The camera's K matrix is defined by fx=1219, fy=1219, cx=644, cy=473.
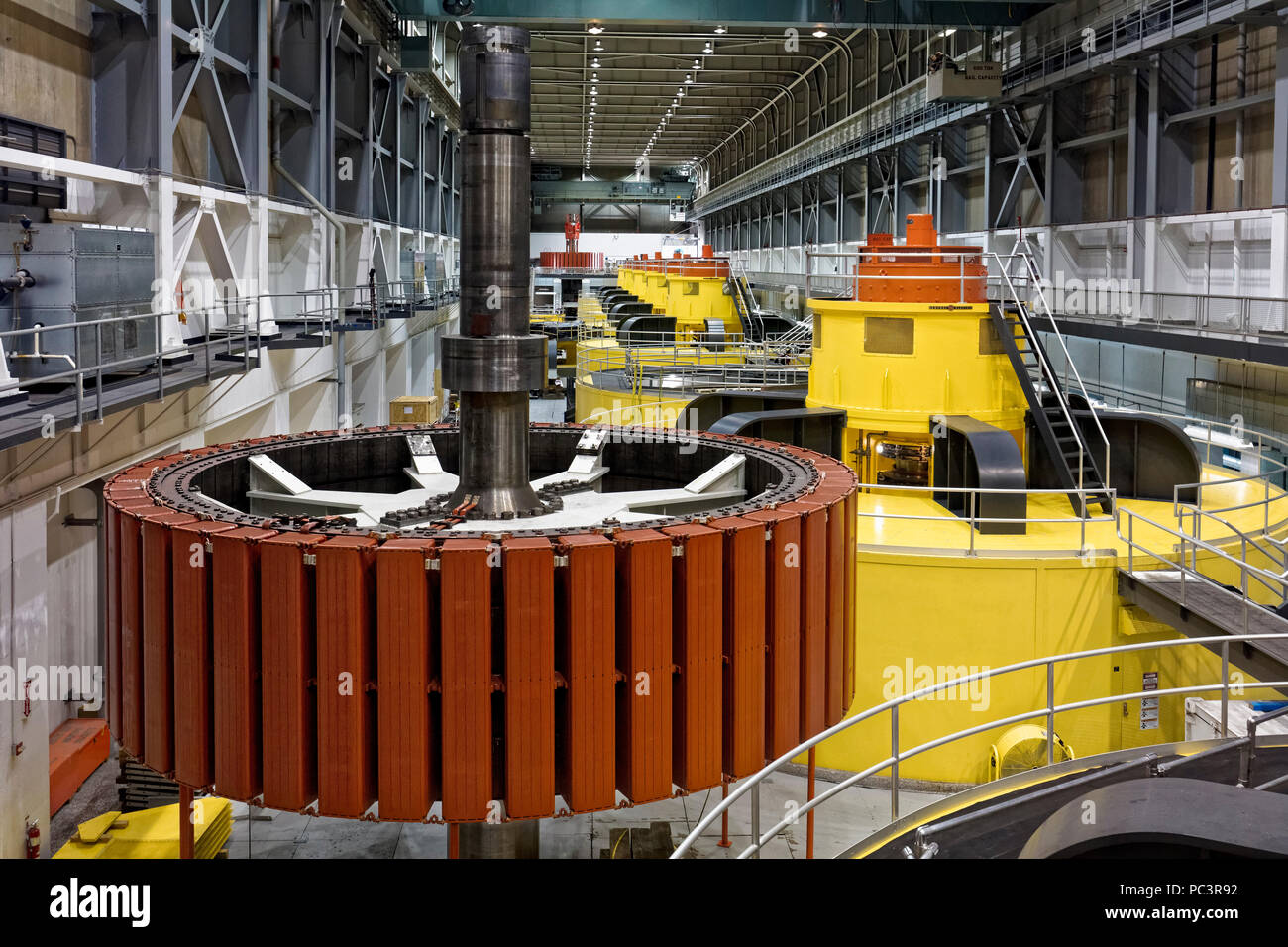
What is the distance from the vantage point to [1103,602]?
14.7m

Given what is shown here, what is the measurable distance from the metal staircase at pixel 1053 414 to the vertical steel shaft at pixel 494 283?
919 cm

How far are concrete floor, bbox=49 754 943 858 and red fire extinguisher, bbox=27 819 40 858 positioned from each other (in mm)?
835

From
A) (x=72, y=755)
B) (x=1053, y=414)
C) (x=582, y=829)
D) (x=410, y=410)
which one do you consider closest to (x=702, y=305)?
(x=410, y=410)

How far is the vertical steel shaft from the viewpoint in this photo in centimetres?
1009

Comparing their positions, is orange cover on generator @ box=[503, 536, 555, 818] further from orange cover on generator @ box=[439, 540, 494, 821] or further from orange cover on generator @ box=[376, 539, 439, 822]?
orange cover on generator @ box=[376, 539, 439, 822]

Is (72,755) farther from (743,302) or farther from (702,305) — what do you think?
(702,305)

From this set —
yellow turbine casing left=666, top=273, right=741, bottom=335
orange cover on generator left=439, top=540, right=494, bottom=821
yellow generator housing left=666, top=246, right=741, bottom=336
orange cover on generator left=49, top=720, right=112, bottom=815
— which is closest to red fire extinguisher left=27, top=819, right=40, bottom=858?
orange cover on generator left=49, top=720, right=112, bottom=815

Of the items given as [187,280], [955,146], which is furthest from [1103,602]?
[955,146]

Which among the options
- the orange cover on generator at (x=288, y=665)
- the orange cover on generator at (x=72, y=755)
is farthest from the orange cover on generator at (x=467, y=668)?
the orange cover on generator at (x=72, y=755)

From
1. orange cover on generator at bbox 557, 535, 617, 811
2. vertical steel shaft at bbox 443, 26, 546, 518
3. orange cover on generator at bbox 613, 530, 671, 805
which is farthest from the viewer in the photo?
vertical steel shaft at bbox 443, 26, 546, 518

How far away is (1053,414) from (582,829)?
9323mm

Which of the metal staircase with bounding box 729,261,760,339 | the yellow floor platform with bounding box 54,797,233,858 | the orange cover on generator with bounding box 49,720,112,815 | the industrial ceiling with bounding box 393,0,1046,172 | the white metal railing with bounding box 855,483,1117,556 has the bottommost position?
the orange cover on generator with bounding box 49,720,112,815

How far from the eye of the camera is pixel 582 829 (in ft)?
42.7
